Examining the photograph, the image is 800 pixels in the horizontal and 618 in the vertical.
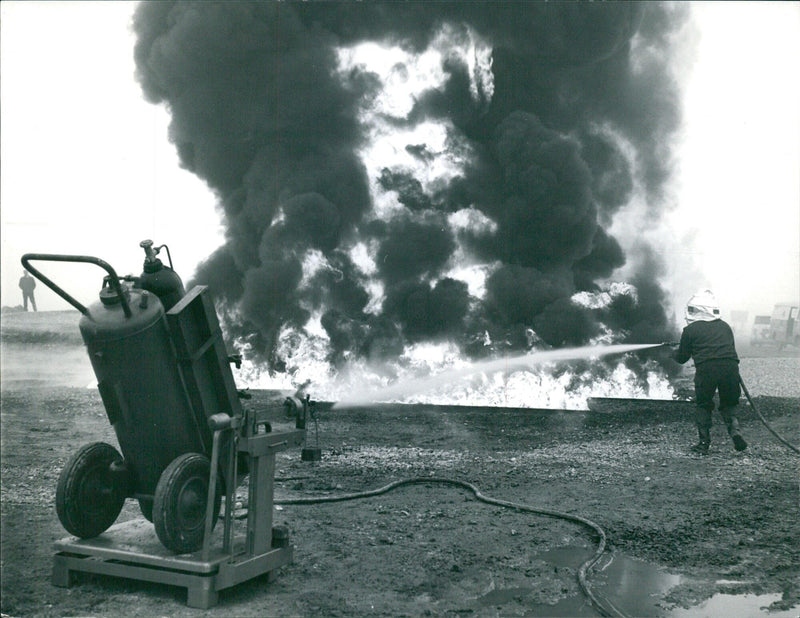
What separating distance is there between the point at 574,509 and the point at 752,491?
1.96m

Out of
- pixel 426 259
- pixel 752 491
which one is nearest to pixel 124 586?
pixel 752 491

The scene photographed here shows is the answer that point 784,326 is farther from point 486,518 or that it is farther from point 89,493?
point 89,493

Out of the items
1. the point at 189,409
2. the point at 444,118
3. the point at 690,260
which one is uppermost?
the point at 444,118

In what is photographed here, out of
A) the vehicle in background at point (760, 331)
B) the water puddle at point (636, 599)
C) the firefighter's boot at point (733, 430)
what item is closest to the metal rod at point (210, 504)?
the water puddle at point (636, 599)

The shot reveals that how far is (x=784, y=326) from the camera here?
10.1 m

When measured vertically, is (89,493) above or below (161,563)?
above

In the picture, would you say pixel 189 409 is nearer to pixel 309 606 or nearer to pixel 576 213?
pixel 309 606

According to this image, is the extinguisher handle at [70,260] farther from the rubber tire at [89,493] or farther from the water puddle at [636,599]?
the water puddle at [636,599]

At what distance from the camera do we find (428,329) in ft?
48.8

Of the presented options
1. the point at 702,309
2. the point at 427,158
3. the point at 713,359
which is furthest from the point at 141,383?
the point at 427,158

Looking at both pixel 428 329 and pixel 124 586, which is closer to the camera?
pixel 124 586

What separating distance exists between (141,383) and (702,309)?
669cm

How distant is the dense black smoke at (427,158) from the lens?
15.1 m

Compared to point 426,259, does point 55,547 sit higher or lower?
lower
